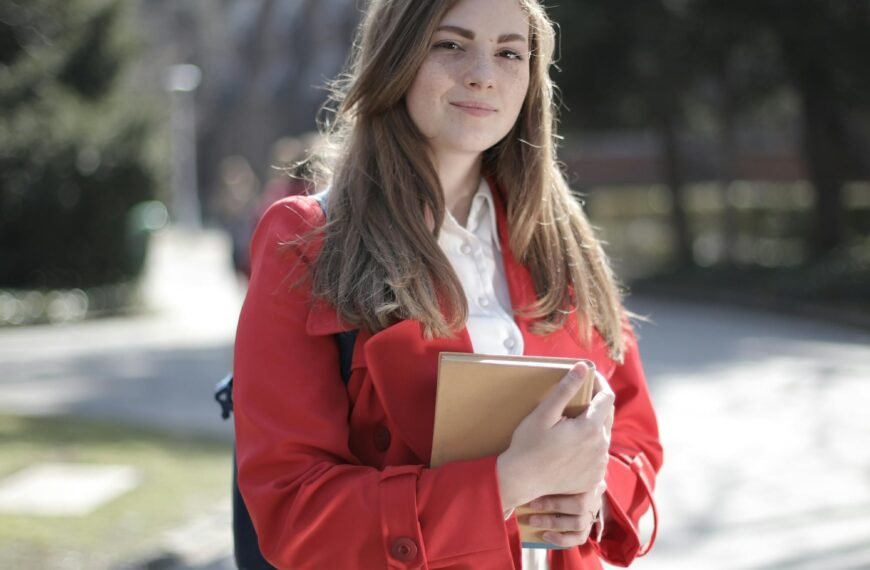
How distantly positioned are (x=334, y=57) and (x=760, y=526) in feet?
181

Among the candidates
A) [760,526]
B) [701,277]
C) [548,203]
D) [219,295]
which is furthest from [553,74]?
[548,203]

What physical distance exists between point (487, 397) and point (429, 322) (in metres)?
0.17

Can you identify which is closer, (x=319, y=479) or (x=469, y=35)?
(x=319, y=479)

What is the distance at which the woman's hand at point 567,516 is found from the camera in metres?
1.71

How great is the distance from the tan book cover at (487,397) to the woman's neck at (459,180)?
0.40 meters

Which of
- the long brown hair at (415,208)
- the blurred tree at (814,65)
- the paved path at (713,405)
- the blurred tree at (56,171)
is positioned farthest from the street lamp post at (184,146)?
the long brown hair at (415,208)

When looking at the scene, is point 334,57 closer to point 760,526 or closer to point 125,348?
point 125,348

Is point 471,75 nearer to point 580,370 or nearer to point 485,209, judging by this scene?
point 485,209

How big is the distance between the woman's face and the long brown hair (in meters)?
0.03

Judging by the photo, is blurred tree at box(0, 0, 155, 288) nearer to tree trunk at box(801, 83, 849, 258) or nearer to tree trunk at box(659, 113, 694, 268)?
tree trunk at box(659, 113, 694, 268)

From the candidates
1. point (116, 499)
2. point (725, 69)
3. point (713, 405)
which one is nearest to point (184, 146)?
point (725, 69)

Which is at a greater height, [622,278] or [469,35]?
[469,35]

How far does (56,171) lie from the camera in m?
16.6

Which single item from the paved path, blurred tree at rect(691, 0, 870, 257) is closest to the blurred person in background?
the paved path
